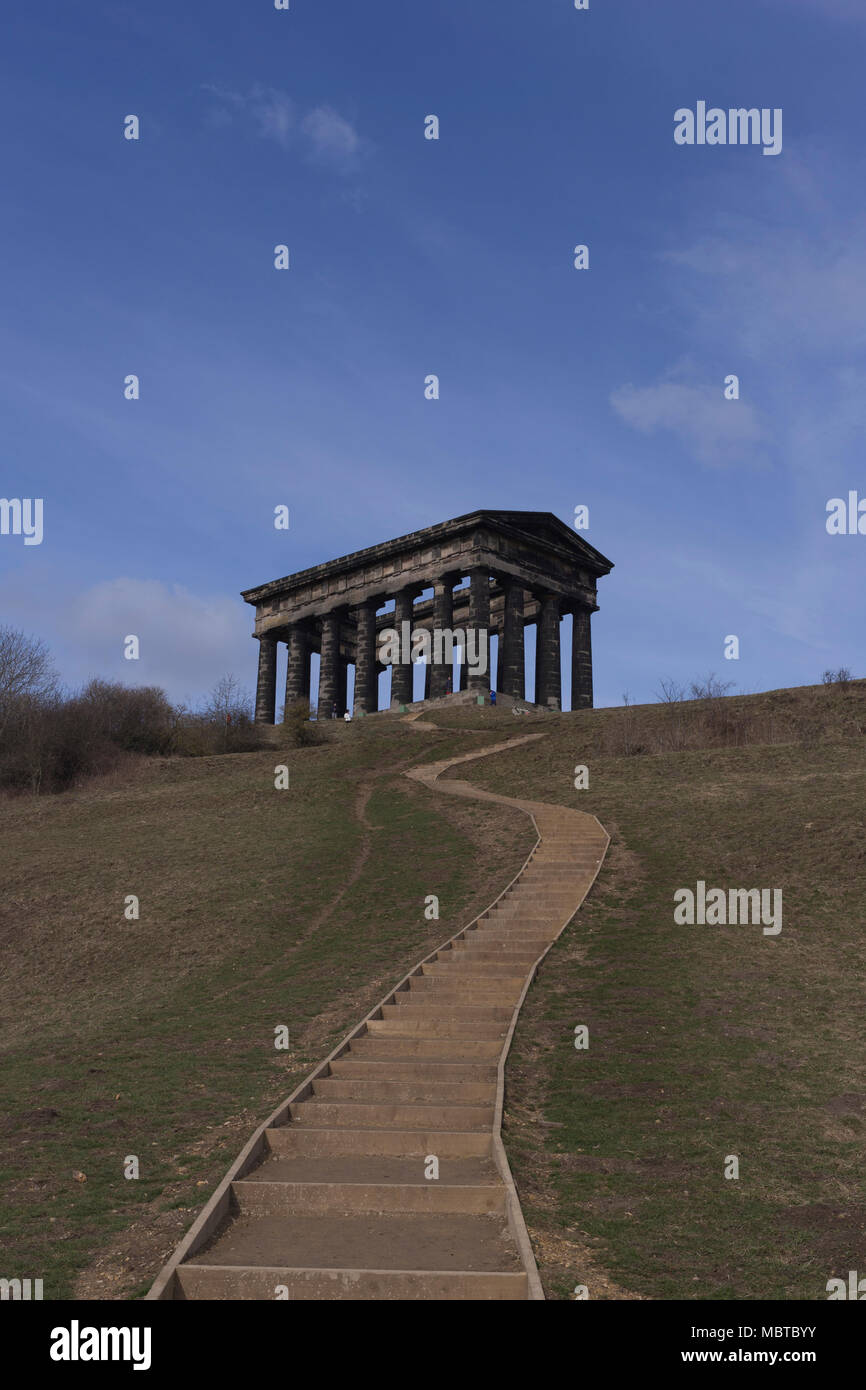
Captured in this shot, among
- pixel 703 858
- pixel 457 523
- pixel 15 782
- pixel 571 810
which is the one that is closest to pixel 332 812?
pixel 571 810

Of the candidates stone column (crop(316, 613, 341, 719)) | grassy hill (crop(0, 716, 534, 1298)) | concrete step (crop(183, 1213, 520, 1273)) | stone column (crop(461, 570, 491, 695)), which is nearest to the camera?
concrete step (crop(183, 1213, 520, 1273))

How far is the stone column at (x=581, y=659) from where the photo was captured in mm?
73812

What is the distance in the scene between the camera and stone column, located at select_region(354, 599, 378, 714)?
75.8 meters

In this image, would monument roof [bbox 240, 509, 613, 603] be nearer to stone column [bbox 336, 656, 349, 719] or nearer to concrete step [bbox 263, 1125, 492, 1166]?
stone column [bbox 336, 656, 349, 719]

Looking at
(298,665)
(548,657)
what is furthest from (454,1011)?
(298,665)

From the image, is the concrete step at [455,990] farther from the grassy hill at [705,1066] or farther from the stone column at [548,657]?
the stone column at [548,657]

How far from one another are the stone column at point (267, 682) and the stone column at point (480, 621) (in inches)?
880

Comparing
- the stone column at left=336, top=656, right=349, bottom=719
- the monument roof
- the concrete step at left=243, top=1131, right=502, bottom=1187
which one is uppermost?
the monument roof

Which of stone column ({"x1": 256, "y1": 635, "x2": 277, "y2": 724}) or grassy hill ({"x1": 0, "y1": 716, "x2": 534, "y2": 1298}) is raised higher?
stone column ({"x1": 256, "y1": 635, "x2": 277, "y2": 724})

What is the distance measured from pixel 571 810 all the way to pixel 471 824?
11.0 feet

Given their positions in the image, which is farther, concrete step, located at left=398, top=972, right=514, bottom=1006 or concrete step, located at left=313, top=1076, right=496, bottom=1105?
concrete step, located at left=398, top=972, right=514, bottom=1006

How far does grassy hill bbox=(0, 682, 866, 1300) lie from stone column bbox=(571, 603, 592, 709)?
30526 millimetres

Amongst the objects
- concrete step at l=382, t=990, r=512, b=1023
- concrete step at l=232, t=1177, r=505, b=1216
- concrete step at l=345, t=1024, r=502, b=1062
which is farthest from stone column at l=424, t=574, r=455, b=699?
concrete step at l=232, t=1177, r=505, b=1216

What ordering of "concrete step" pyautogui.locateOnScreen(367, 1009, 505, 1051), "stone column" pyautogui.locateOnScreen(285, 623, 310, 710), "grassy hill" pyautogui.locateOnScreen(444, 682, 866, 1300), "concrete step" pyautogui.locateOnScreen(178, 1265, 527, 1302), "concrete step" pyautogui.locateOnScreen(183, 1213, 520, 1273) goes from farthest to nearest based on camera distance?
"stone column" pyautogui.locateOnScreen(285, 623, 310, 710) → "concrete step" pyautogui.locateOnScreen(367, 1009, 505, 1051) → "grassy hill" pyautogui.locateOnScreen(444, 682, 866, 1300) → "concrete step" pyautogui.locateOnScreen(183, 1213, 520, 1273) → "concrete step" pyautogui.locateOnScreen(178, 1265, 527, 1302)
